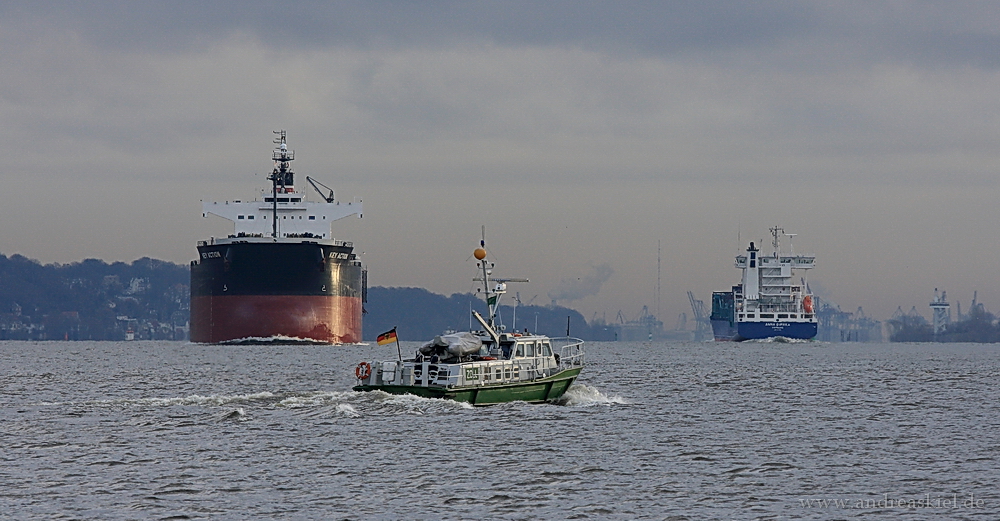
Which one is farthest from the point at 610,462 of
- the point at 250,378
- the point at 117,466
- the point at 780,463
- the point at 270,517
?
the point at 250,378

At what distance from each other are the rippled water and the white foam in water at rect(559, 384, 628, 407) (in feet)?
0.63

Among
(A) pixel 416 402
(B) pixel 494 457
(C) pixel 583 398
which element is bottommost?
(B) pixel 494 457

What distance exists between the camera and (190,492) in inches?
1093

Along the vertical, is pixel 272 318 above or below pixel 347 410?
above

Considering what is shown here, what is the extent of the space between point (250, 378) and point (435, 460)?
125ft

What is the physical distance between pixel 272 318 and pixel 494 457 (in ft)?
263

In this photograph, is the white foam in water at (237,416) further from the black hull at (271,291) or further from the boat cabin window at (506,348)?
the black hull at (271,291)

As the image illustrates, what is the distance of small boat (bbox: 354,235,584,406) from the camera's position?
137 feet

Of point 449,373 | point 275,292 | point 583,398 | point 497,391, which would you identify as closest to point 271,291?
point 275,292

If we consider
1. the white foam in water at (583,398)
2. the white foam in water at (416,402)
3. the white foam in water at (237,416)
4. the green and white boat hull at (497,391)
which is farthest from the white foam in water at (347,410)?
the white foam in water at (583,398)

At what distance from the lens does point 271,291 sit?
362 feet

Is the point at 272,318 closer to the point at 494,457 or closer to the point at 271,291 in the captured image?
the point at 271,291

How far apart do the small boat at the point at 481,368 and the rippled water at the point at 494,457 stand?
0.73 metres

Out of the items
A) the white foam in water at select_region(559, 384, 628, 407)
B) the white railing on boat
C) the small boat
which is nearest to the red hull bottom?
the white foam in water at select_region(559, 384, 628, 407)
